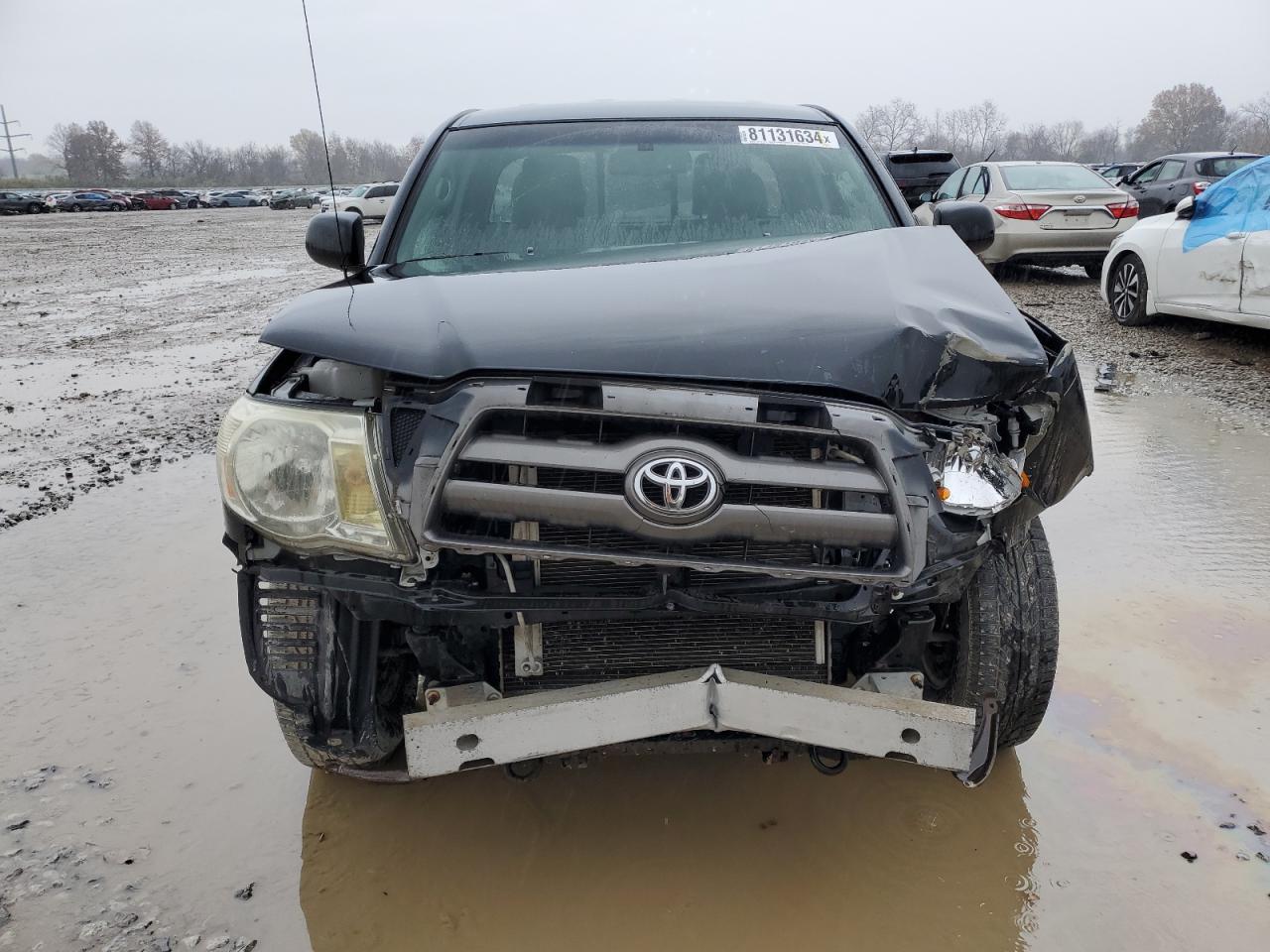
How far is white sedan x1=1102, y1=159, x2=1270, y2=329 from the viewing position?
6816 millimetres

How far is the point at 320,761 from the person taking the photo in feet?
7.79

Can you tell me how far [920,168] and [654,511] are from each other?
1798 centimetres

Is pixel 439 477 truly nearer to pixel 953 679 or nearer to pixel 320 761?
pixel 320 761

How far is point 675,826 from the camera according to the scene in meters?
2.46

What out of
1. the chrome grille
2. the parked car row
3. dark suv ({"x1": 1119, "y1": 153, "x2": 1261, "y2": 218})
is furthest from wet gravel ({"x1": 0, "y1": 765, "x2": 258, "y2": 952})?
the parked car row

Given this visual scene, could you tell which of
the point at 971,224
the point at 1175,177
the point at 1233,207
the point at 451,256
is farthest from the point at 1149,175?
the point at 451,256

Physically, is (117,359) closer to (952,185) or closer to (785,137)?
(785,137)

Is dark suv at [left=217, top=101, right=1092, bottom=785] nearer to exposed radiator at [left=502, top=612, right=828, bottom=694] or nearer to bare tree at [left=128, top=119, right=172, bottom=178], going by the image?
exposed radiator at [left=502, top=612, right=828, bottom=694]

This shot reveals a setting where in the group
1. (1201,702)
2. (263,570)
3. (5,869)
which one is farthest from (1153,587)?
(5,869)

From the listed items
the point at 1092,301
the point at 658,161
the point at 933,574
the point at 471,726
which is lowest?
the point at 1092,301

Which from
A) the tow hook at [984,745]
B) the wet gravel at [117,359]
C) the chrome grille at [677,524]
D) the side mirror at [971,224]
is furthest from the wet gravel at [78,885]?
the side mirror at [971,224]

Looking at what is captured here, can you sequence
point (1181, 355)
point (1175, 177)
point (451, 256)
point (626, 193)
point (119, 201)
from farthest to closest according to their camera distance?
point (119, 201) → point (1175, 177) → point (1181, 355) → point (626, 193) → point (451, 256)

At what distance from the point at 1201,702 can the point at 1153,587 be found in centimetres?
85

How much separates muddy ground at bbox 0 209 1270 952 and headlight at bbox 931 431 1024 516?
0.99 m
